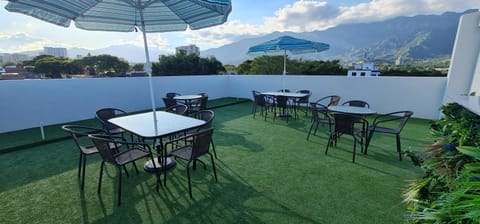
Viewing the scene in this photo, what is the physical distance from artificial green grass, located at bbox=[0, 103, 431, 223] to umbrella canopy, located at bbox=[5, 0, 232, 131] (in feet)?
3.46

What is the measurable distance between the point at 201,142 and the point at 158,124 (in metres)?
0.70

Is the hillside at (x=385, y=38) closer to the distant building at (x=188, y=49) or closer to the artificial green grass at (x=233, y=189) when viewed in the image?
the distant building at (x=188, y=49)

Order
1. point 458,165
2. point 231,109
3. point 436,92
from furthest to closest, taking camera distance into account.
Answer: point 231,109 → point 436,92 → point 458,165

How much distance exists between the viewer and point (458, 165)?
4.27 ft

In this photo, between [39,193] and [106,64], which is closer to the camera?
[39,193]

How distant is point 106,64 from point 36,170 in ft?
75.9

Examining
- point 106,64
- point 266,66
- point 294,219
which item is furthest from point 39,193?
point 106,64

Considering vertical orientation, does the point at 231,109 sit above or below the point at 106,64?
below

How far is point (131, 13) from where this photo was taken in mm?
3033

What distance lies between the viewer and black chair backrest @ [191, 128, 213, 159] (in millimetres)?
2267

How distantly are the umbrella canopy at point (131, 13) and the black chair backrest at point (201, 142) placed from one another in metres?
0.76

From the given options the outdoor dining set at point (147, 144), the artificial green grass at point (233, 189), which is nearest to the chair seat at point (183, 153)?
the outdoor dining set at point (147, 144)

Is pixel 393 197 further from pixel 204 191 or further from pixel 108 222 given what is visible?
pixel 108 222

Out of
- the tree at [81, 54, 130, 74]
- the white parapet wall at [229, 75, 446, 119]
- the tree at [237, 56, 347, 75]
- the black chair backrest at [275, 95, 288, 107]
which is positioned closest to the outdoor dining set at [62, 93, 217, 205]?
the black chair backrest at [275, 95, 288, 107]
